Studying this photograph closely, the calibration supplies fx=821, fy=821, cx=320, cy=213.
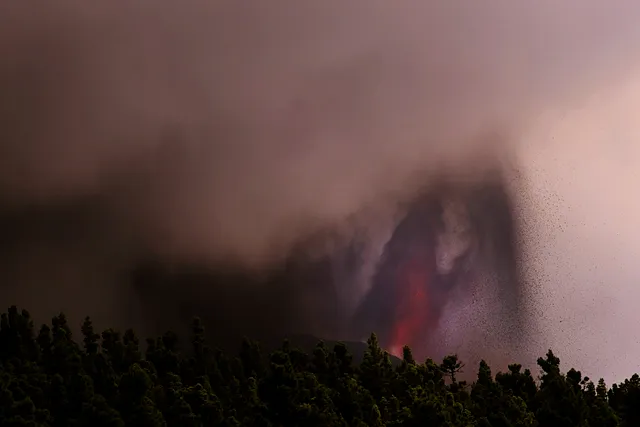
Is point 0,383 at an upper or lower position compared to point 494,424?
upper

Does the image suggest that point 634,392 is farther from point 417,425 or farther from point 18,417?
point 18,417

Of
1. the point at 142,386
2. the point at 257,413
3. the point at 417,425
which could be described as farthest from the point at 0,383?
the point at 417,425

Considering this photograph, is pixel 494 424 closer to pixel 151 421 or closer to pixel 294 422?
pixel 294 422

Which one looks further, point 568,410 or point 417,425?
point 568,410

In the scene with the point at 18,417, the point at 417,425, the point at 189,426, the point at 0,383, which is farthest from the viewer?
the point at 189,426

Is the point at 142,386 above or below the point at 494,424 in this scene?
above

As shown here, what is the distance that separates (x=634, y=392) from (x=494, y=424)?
44.7m

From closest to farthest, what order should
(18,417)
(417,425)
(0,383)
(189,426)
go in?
(18,417) → (417,425) → (0,383) → (189,426)

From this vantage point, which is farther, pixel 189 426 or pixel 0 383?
pixel 189 426

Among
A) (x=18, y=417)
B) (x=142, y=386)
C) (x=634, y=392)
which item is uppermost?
(x=142, y=386)

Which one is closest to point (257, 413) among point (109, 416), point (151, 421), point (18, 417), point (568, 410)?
point (151, 421)

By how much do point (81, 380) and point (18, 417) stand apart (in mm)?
36775

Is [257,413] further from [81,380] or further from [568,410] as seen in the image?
[568,410]

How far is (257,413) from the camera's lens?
189 meters
